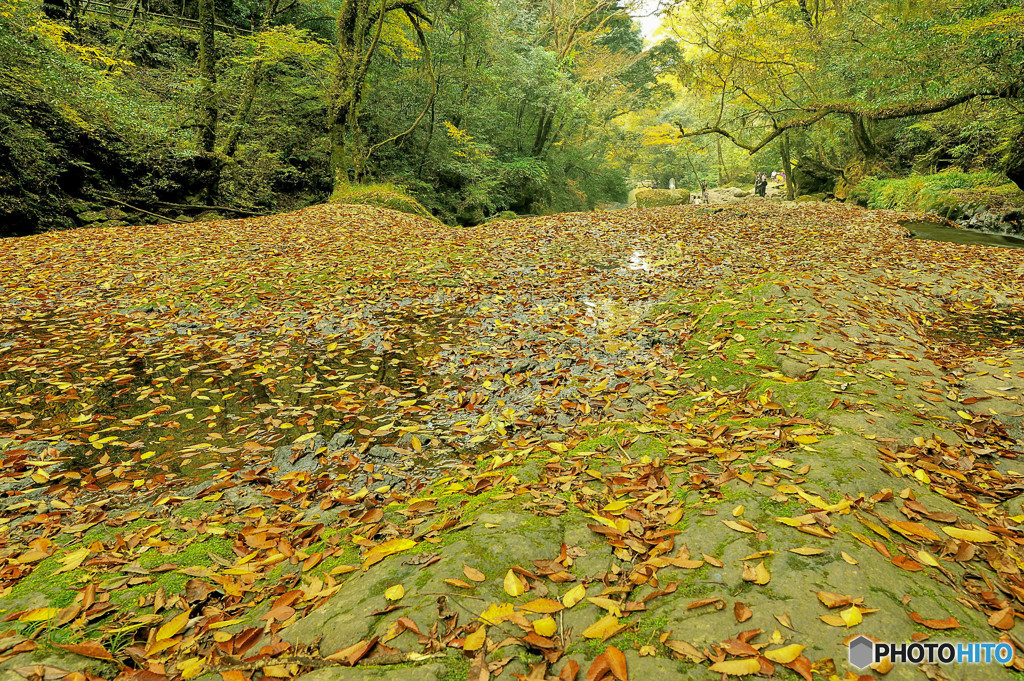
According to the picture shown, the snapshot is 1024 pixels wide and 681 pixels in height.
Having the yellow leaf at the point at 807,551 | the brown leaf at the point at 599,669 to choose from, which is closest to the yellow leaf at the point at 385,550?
the brown leaf at the point at 599,669

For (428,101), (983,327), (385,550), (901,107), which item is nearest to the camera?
(385,550)

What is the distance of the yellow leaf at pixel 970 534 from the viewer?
2072 millimetres

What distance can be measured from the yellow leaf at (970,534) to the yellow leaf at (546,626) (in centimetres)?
A: 185

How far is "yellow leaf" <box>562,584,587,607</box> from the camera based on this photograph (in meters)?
1.92

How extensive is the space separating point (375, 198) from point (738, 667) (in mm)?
15138

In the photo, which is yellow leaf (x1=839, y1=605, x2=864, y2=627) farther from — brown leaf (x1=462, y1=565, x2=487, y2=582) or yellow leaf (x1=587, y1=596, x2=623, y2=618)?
brown leaf (x1=462, y1=565, x2=487, y2=582)

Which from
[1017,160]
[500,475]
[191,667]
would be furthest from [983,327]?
[1017,160]

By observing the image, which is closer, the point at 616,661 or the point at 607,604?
the point at 616,661

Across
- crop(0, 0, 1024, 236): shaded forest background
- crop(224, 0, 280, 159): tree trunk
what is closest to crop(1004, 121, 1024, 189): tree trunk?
crop(0, 0, 1024, 236): shaded forest background

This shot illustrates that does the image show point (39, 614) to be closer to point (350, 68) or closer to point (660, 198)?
point (350, 68)

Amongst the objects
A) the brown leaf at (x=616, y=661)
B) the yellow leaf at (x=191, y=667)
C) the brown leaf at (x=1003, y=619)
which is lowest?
the yellow leaf at (x=191, y=667)

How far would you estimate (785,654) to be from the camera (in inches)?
61.9

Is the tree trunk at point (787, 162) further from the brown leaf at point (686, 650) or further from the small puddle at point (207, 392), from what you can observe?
the brown leaf at point (686, 650)

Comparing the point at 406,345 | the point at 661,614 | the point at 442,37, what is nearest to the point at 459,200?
the point at 442,37
